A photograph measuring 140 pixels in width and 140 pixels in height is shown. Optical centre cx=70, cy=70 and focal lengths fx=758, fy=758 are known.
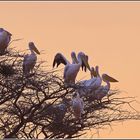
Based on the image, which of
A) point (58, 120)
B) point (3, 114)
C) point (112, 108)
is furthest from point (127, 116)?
point (3, 114)

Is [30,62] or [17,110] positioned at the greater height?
[30,62]

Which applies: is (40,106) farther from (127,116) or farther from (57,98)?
(127,116)

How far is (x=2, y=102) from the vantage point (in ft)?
41.8

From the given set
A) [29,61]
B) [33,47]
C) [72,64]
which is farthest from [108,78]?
[29,61]

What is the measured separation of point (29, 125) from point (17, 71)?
1180 mm

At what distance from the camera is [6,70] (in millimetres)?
12445

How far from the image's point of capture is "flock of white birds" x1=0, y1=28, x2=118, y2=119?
12.8m

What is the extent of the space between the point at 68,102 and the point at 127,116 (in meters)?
1.15

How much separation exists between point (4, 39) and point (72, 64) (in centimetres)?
153

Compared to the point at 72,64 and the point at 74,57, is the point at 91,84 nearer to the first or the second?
the point at 72,64

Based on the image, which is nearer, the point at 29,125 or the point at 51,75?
the point at 51,75

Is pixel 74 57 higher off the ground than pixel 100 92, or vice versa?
pixel 74 57

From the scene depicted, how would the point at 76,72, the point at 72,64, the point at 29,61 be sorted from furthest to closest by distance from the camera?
the point at 72,64
the point at 76,72
the point at 29,61

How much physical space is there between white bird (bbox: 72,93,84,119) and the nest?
1.13 metres
